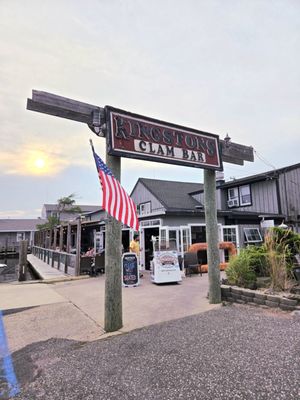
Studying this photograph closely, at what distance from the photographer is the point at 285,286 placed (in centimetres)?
599

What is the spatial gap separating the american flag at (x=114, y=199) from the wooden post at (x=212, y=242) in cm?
253

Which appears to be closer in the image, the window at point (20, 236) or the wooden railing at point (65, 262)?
the wooden railing at point (65, 262)

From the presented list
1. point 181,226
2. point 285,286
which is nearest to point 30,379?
point 285,286

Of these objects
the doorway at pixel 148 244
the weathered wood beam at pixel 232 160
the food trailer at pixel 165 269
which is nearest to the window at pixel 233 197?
the doorway at pixel 148 244

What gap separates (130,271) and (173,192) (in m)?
11.7

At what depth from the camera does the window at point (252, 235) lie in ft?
47.7

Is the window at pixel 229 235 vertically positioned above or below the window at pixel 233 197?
below

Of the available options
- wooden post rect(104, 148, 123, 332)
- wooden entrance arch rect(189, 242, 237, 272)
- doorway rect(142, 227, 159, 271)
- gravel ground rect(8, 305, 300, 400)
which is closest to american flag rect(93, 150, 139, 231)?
wooden post rect(104, 148, 123, 332)

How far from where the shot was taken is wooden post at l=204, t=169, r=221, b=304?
6266 millimetres

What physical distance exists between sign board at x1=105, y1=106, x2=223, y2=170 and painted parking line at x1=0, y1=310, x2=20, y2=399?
360cm

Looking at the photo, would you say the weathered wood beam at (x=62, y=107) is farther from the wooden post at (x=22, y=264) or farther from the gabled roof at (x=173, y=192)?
the gabled roof at (x=173, y=192)

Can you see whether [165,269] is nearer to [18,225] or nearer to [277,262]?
[277,262]

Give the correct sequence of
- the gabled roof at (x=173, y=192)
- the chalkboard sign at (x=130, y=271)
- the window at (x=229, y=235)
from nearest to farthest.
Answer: the chalkboard sign at (x=130, y=271) < the window at (x=229, y=235) < the gabled roof at (x=173, y=192)

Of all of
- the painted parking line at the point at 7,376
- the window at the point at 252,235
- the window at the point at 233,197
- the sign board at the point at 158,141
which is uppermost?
the window at the point at 233,197
